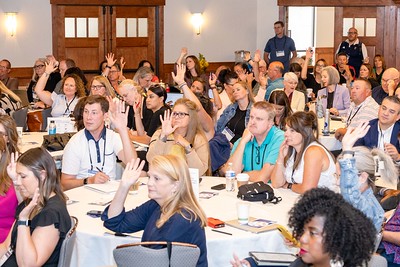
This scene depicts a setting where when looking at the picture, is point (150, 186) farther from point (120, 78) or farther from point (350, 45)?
point (350, 45)

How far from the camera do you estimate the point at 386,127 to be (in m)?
7.69

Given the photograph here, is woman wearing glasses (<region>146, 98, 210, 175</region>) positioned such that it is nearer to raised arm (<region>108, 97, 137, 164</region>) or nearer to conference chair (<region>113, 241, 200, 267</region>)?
raised arm (<region>108, 97, 137, 164</region>)

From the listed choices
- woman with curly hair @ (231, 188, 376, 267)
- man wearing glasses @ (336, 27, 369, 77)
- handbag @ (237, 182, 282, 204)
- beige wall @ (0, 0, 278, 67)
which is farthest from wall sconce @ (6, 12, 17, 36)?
woman with curly hair @ (231, 188, 376, 267)

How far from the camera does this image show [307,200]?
11.3 feet

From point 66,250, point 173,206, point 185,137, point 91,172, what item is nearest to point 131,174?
point 173,206

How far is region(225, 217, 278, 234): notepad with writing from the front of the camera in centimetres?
484

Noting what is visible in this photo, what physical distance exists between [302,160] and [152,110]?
360 centimetres

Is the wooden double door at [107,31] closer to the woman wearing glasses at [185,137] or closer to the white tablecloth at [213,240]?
the woman wearing glasses at [185,137]

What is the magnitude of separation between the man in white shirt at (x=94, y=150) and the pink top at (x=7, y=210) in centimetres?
139

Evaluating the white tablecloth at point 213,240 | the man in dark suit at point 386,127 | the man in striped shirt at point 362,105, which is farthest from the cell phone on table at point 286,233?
the man in striped shirt at point 362,105

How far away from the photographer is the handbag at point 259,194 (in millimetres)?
5543

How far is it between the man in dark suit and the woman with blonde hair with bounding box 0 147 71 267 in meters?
4.15

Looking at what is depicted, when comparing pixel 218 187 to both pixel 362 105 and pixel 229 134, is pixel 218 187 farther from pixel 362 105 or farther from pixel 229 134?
pixel 362 105

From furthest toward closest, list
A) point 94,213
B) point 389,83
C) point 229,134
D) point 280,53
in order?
point 280,53 < point 389,83 < point 229,134 < point 94,213
